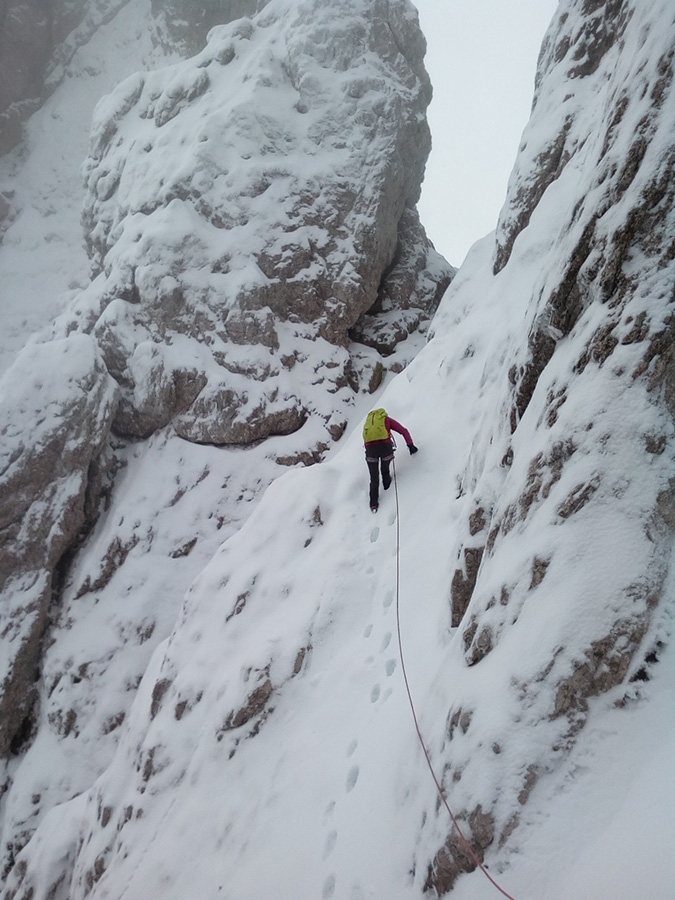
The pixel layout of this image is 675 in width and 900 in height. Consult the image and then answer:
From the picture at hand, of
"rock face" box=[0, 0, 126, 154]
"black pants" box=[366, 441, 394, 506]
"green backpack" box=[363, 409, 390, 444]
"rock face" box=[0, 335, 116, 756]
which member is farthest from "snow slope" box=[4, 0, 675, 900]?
"rock face" box=[0, 0, 126, 154]

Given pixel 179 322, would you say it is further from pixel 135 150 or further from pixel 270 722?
pixel 270 722

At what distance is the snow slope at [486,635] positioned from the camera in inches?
127

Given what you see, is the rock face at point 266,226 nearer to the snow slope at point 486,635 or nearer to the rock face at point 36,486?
the rock face at point 36,486

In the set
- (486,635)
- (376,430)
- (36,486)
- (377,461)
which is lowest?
(486,635)

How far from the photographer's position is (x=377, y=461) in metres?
8.46

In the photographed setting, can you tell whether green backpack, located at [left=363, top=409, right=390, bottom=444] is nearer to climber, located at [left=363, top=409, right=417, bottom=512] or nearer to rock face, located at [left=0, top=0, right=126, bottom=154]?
climber, located at [left=363, top=409, right=417, bottom=512]

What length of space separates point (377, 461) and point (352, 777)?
14.8 feet

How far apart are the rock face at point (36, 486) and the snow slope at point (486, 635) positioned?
3.86 metres

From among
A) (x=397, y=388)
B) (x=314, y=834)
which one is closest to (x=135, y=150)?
(x=397, y=388)

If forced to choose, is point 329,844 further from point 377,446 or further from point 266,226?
point 266,226

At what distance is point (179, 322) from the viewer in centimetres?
1683

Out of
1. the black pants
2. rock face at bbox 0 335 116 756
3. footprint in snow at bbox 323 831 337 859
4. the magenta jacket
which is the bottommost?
footprint in snow at bbox 323 831 337 859

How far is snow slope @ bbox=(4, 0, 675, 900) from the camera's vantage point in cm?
323

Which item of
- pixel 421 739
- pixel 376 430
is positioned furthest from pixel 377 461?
pixel 421 739
